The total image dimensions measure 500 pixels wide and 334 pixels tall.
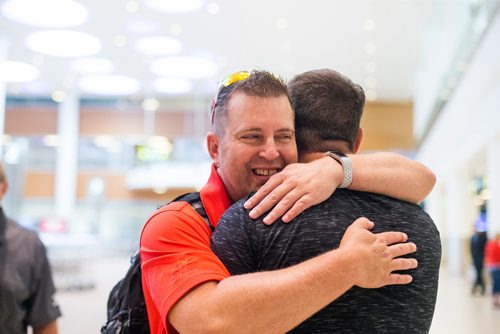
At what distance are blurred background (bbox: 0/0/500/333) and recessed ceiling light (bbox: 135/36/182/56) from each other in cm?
11

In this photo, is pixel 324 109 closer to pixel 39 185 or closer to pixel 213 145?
pixel 213 145

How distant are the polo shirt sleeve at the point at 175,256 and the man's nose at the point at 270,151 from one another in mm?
304

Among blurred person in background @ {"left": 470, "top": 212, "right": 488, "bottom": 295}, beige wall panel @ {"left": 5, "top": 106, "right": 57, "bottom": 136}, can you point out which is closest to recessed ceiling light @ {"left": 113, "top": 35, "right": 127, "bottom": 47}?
blurred person in background @ {"left": 470, "top": 212, "right": 488, "bottom": 295}

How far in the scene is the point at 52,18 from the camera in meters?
21.6

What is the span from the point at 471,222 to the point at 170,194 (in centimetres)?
1938

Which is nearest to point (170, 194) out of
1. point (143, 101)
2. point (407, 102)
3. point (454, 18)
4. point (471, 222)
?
point (143, 101)

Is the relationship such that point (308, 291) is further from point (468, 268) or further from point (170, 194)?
point (170, 194)

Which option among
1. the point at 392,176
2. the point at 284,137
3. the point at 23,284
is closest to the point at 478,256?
the point at 23,284

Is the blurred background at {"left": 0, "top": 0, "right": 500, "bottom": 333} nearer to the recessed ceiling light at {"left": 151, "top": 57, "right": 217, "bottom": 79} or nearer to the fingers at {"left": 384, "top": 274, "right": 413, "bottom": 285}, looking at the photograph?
the recessed ceiling light at {"left": 151, "top": 57, "right": 217, "bottom": 79}

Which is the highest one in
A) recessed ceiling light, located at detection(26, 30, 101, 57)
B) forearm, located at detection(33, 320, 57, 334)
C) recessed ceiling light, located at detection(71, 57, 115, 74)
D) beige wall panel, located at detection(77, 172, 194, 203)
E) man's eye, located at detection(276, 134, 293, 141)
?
man's eye, located at detection(276, 134, 293, 141)

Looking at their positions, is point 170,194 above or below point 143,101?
below

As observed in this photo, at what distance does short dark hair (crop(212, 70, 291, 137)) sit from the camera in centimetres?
212

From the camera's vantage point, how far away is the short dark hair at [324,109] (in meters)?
2.14

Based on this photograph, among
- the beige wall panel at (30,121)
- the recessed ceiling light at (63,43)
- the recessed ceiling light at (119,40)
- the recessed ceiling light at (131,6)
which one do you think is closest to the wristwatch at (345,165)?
the recessed ceiling light at (131,6)
